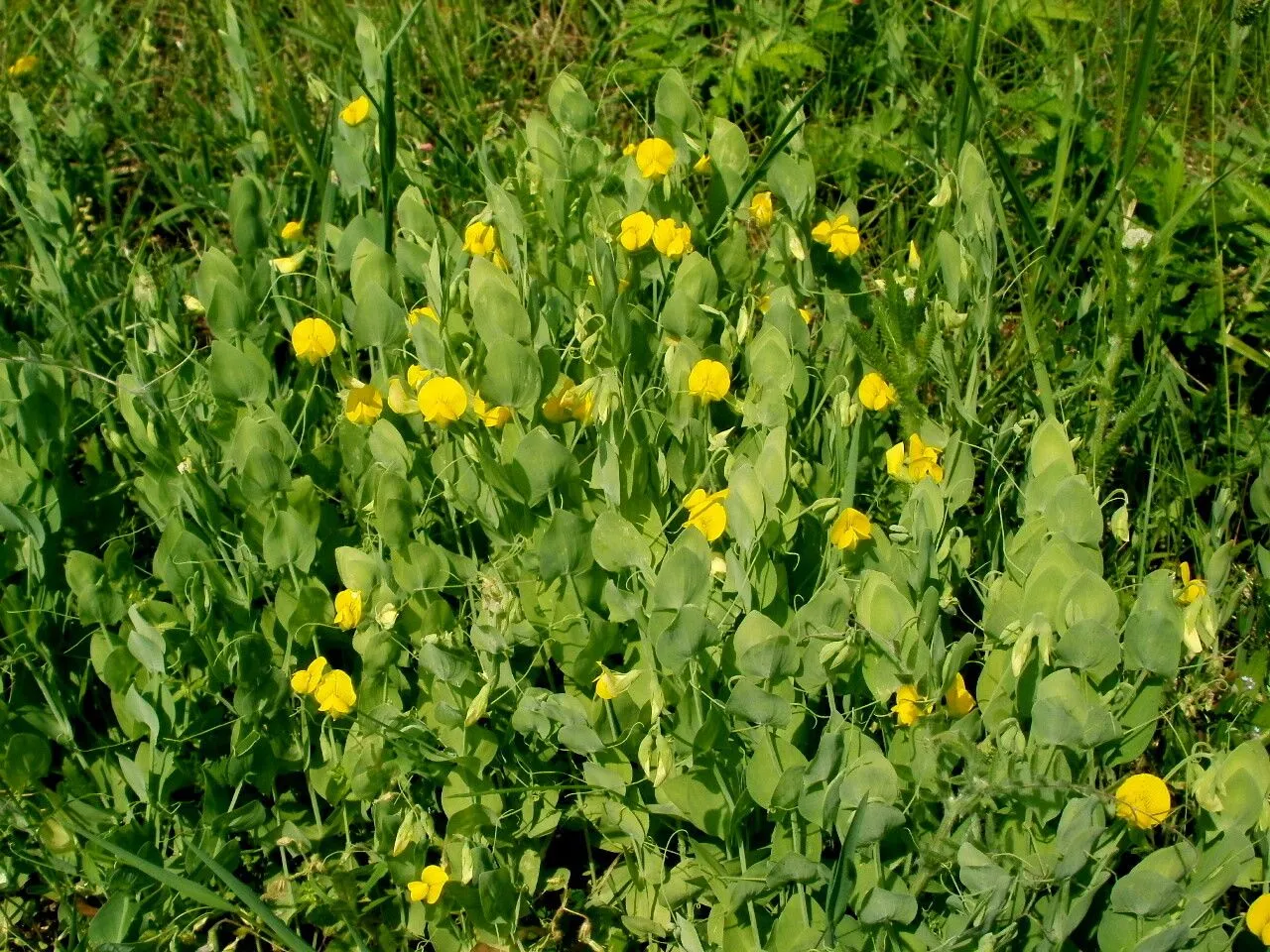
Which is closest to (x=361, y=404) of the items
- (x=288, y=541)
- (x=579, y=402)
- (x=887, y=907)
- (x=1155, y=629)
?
(x=288, y=541)

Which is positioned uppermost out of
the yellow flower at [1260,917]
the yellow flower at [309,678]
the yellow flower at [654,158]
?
the yellow flower at [654,158]

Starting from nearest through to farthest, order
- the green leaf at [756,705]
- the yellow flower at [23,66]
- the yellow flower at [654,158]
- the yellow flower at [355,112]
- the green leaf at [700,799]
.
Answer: the green leaf at [756,705] → the green leaf at [700,799] → the yellow flower at [654,158] → the yellow flower at [355,112] → the yellow flower at [23,66]

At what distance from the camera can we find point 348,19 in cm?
333

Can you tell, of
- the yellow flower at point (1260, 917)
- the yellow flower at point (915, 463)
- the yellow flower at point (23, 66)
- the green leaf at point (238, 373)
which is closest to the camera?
the yellow flower at point (1260, 917)

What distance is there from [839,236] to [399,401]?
2.66ft

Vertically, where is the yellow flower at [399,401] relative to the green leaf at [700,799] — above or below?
above

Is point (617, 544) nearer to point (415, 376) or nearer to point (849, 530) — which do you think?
point (849, 530)

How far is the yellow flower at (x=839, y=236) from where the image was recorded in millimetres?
2211

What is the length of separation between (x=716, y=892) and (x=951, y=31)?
2.20m

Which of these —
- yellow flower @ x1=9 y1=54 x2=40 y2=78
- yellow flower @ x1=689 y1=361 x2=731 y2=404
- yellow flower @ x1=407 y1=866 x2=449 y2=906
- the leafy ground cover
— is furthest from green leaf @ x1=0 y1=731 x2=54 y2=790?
yellow flower @ x1=9 y1=54 x2=40 y2=78

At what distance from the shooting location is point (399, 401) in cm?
190

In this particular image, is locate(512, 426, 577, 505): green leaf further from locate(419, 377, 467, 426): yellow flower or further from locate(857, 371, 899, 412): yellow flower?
locate(857, 371, 899, 412): yellow flower

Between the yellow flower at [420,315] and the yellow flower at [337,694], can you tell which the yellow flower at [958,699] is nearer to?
the yellow flower at [337,694]

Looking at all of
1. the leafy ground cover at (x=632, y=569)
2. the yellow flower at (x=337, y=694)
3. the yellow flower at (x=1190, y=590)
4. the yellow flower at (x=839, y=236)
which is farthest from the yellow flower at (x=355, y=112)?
the yellow flower at (x=1190, y=590)
